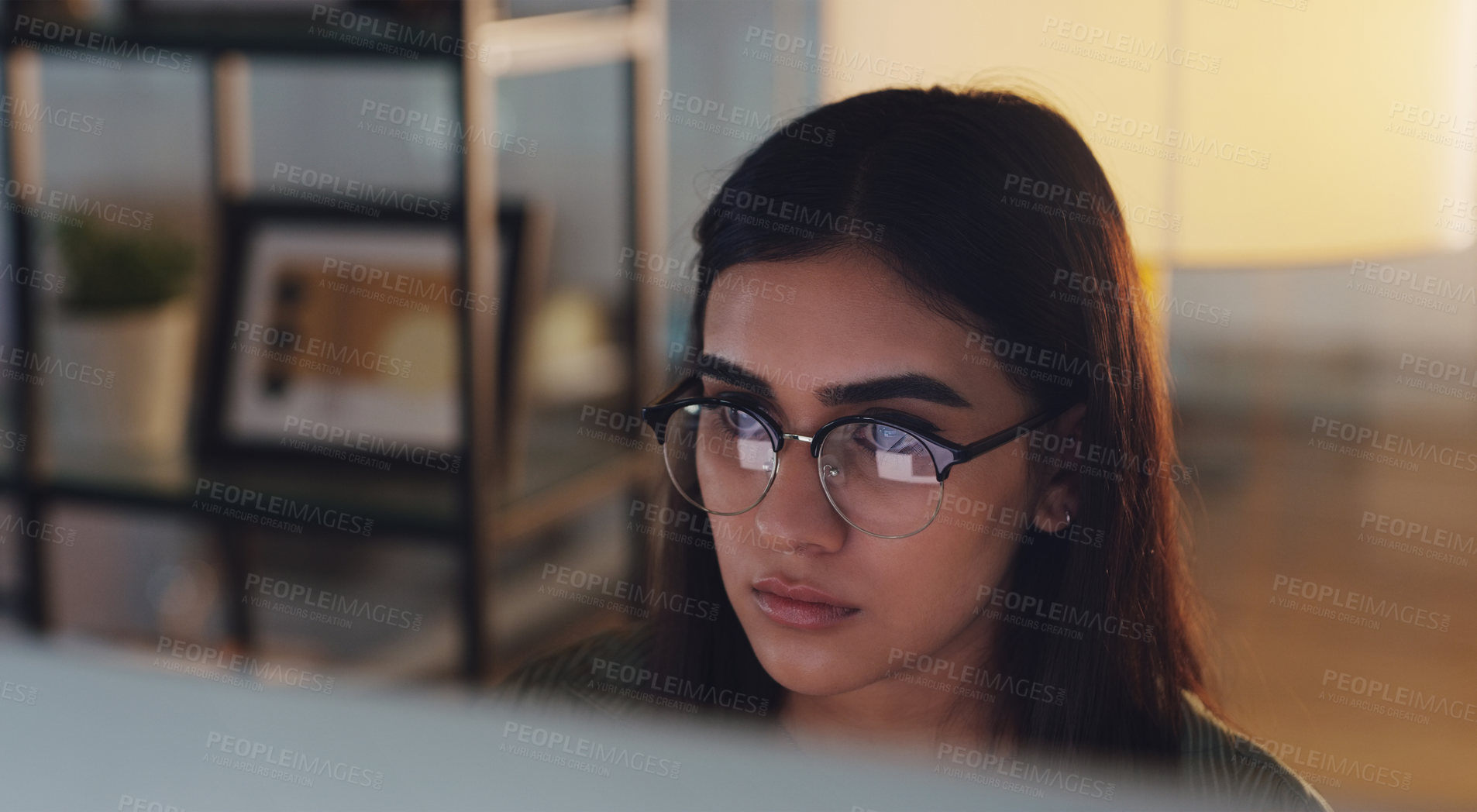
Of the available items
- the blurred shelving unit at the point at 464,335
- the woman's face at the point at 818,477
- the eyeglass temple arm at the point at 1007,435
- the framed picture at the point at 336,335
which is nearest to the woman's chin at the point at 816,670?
the woman's face at the point at 818,477

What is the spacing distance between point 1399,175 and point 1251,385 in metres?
1.95

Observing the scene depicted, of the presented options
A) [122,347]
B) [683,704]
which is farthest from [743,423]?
[122,347]

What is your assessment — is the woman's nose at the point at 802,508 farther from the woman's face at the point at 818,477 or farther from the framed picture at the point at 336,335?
the framed picture at the point at 336,335

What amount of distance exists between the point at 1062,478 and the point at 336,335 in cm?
137

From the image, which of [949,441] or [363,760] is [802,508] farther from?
[363,760]

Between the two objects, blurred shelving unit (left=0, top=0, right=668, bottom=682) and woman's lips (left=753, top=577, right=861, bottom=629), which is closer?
woman's lips (left=753, top=577, right=861, bottom=629)

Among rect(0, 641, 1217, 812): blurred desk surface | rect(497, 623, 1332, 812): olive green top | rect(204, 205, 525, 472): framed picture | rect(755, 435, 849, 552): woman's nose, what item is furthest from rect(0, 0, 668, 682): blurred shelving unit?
rect(0, 641, 1217, 812): blurred desk surface

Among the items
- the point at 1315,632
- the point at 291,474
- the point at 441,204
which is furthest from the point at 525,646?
the point at 1315,632

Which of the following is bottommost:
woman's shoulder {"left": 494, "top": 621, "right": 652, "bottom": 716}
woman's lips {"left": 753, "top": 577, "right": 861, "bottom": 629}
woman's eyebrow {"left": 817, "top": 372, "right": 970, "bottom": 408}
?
woman's shoulder {"left": 494, "top": 621, "right": 652, "bottom": 716}

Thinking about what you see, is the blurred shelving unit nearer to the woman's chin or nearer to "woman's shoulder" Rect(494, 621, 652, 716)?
"woman's shoulder" Rect(494, 621, 652, 716)

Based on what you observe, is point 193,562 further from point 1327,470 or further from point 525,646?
point 1327,470

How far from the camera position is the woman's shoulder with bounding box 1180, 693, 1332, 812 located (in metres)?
0.57

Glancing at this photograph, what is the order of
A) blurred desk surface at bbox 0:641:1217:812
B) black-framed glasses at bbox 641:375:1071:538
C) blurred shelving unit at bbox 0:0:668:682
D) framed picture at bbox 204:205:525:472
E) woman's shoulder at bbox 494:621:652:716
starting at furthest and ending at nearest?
framed picture at bbox 204:205:525:472 < blurred shelving unit at bbox 0:0:668:682 < woman's shoulder at bbox 494:621:652:716 < black-framed glasses at bbox 641:375:1071:538 < blurred desk surface at bbox 0:641:1217:812

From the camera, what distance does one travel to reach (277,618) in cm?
231
